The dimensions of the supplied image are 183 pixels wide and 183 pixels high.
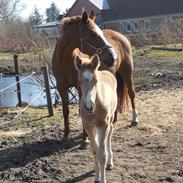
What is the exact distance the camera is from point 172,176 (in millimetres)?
5266

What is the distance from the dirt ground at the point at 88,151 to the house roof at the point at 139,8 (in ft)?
143

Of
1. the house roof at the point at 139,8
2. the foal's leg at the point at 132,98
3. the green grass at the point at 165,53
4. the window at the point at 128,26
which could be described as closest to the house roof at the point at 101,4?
the house roof at the point at 139,8

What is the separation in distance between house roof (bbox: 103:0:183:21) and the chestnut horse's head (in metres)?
46.4

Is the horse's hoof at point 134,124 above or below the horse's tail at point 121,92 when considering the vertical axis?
below

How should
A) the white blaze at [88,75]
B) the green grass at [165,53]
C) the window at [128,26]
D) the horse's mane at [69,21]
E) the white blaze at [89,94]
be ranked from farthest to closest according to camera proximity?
1. the window at [128,26]
2. the green grass at [165,53]
3. the horse's mane at [69,21]
4. the white blaze at [88,75]
5. the white blaze at [89,94]

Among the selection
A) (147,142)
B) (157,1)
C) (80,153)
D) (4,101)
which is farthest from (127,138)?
(157,1)

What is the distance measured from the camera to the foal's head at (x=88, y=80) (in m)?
4.62

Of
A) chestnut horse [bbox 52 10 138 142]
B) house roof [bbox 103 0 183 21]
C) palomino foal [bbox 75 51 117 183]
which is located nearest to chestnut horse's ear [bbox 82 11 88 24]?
chestnut horse [bbox 52 10 138 142]

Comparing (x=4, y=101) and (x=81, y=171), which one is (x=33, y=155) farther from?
(x=4, y=101)

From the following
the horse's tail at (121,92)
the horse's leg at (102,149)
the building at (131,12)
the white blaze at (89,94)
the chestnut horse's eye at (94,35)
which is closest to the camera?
the white blaze at (89,94)

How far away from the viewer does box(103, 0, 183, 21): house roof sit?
52294mm

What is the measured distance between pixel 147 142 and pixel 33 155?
180cm

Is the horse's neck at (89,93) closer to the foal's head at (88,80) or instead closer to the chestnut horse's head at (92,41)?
the foal's head at (88,80)

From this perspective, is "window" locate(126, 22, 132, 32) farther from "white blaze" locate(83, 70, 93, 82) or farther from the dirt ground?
"white blaze" locate(83, 70, 93, 82)
